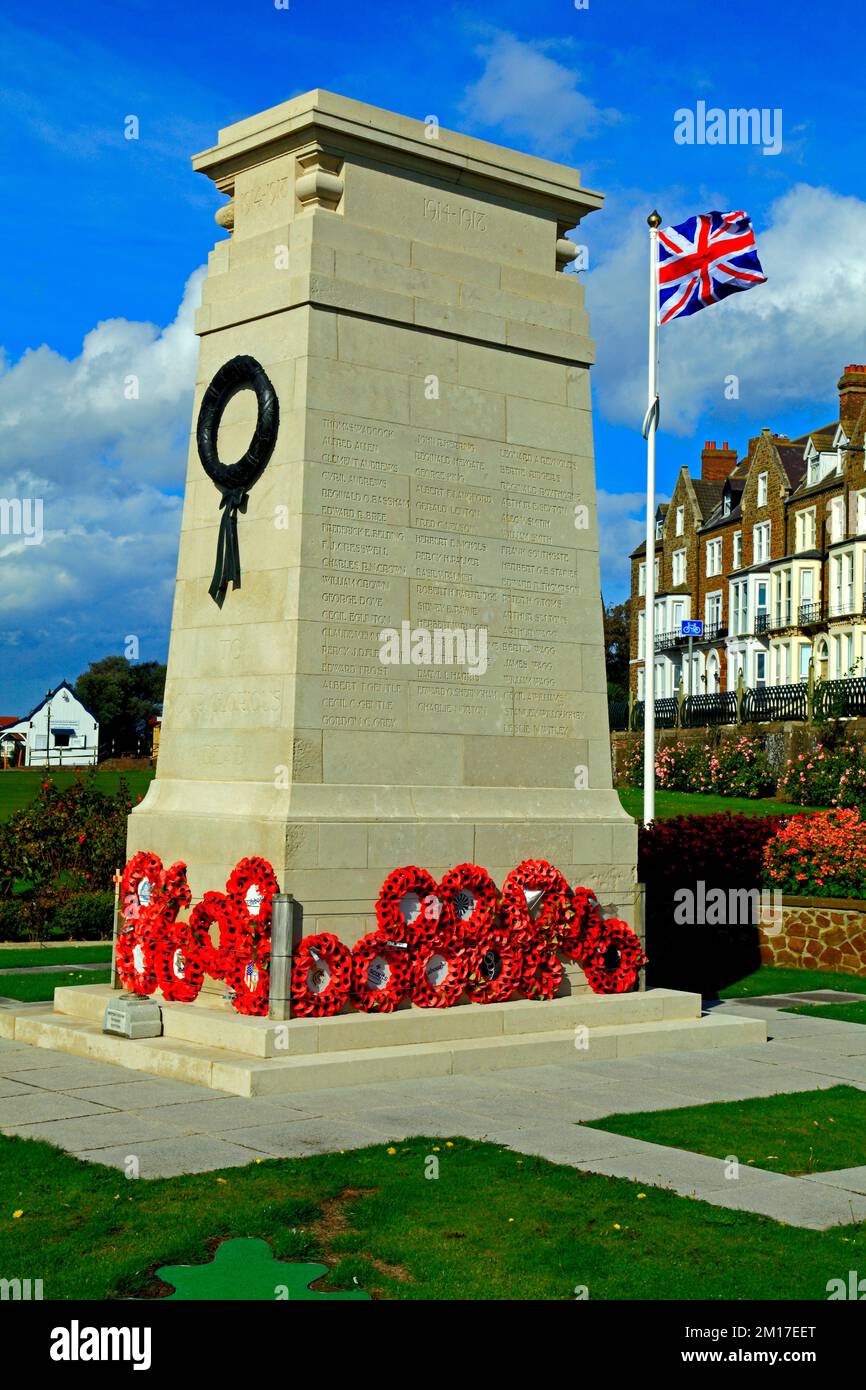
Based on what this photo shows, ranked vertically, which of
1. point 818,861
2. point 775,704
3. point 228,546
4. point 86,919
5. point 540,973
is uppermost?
point 775,704

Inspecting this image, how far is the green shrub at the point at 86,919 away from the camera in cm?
2250

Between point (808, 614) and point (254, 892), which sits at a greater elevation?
point (808, 614)

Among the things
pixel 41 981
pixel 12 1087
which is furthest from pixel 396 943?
pixel 41 981

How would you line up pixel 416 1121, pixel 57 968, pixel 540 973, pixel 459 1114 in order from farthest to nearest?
1. pixel 57 968
2. pixel 540 973
3. pixel 459 1114
4. pixel 416 1121

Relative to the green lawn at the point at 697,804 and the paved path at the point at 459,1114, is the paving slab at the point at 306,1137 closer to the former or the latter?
the paved path at the point at 459,1114

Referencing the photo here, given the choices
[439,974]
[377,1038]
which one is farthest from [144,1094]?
[439,974]

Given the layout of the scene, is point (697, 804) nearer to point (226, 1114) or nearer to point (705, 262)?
point (705, 262)

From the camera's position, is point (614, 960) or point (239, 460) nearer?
point (239, 460)

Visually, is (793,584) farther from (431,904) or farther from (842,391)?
(431,904)

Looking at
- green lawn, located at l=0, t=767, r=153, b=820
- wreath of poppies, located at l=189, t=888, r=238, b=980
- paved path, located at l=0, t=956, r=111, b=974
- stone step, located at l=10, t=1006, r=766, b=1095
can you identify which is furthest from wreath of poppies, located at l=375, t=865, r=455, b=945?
green lawn, located at l=0, t=767, r=153, b=820

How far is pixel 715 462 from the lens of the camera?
77688 mm

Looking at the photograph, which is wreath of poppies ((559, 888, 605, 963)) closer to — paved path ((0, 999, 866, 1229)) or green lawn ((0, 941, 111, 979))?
paved path ((0, 999, 866, 1229))

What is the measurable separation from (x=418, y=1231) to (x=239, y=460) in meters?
7.72

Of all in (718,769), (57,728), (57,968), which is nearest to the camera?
(57,968)
